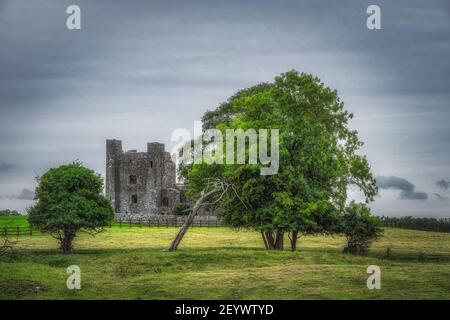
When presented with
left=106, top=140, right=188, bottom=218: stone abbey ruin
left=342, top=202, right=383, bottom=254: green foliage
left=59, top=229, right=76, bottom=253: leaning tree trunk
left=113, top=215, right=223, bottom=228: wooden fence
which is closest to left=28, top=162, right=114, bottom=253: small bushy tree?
left=59, top=229, right=76, bottom=253: leaning tree trunk

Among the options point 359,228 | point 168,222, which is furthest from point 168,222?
point 359,228

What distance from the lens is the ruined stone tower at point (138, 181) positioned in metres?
86.8

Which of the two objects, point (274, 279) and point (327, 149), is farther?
point (327, 149)

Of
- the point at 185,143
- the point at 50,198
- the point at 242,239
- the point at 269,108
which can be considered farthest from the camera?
the point at 185,143

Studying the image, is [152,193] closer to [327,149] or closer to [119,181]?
[119,181]

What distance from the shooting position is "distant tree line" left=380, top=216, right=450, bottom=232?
6446 cm

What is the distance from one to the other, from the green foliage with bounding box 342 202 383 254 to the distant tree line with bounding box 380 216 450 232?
1058 inches

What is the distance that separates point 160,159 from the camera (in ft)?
289

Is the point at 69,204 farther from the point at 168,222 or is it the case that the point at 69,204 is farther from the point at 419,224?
the point at 419,224

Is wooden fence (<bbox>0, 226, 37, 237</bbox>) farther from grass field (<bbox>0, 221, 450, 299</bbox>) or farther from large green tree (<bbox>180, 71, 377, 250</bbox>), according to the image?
large green tree (<bbox>180, 71, 377, 250</bbox>)

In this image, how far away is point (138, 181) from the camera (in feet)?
286

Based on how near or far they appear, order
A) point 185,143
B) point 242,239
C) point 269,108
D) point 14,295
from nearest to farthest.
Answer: point 14,295 < point 269,108 < point 242,239 < point 185,143
